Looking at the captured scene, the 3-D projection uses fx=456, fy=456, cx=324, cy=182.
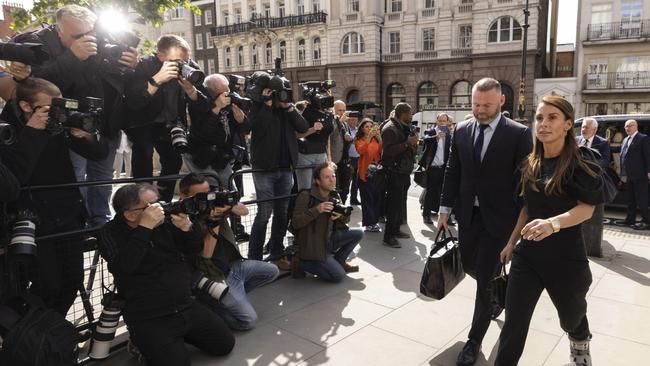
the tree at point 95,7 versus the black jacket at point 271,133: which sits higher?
the tree at point 95,7

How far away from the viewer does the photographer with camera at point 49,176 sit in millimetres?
2848

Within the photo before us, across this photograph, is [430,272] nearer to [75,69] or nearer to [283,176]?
[283,176]

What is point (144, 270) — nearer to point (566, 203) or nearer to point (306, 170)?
point (566, 203)

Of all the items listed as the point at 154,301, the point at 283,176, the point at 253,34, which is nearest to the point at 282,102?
the point at 283,176

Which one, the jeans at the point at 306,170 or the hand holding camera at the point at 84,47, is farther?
the jeans at the point at 306,170

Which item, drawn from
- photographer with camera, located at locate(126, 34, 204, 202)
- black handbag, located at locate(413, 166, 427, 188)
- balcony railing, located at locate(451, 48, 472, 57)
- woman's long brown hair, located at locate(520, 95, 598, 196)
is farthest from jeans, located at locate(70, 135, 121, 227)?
balcony railing, located at locate(451, 48, 472, 57)

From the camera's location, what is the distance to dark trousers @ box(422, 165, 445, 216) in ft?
26.5

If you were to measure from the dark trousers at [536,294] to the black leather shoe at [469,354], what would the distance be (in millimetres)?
504

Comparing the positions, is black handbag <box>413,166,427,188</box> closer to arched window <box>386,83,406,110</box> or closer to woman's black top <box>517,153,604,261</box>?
woman's black top <box>517,153,604,261</box>

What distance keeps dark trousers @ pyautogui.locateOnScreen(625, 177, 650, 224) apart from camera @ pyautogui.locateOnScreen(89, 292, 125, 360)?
8564 mm

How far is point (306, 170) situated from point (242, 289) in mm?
2050

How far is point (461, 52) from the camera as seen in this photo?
33.2 m

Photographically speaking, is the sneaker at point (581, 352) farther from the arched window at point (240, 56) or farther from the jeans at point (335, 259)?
the arched window at point (240, 56)

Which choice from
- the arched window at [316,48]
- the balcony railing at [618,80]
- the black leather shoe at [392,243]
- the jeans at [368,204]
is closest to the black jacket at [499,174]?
the black leather shoe at [392,243]
